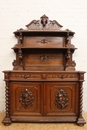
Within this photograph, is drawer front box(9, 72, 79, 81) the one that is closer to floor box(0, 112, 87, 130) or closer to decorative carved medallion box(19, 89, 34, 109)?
decorative carved medallion box(19, 89, 34, 109)

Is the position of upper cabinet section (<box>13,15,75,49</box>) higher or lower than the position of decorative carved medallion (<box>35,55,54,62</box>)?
higher

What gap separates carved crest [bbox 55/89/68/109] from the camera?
216 cm

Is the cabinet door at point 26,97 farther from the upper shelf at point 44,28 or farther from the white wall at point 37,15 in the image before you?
the upper shelf at point 44,28

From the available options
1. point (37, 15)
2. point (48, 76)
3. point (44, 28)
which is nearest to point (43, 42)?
point (44, 28)

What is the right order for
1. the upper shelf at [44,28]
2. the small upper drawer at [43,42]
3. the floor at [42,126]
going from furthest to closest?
1. the small upper drawer at [43,42]
2. the upper shelf at [44,28]
3. the floor at [42,126]

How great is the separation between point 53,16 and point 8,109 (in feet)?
5.81

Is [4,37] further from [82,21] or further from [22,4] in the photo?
[82,21]

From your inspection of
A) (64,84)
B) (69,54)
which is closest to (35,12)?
(69,54)

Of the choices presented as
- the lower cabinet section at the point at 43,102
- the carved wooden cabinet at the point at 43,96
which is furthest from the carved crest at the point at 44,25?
the lower cabinet section at the point at 43,102

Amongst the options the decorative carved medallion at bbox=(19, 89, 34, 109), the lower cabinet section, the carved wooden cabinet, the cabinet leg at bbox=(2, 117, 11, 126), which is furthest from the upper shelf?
the cabinet leg at bbox=(2, 117, 11, 126)

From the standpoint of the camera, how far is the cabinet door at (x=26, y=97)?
85.2 inches

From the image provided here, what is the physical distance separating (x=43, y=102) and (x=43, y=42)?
3.42ft

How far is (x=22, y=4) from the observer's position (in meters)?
2.58

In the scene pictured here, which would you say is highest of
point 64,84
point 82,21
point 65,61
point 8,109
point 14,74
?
point 82,21
